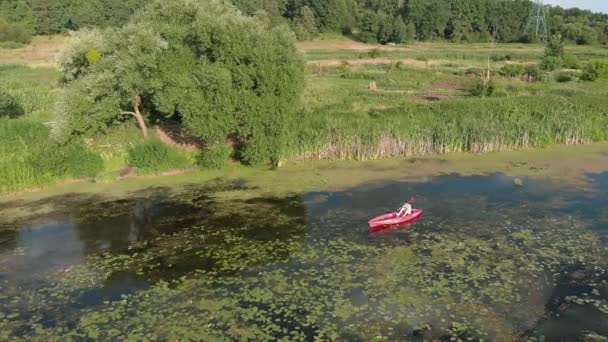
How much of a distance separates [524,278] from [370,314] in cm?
517

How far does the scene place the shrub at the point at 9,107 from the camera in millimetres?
33281

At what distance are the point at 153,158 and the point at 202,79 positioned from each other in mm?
4655

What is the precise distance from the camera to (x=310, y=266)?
1717 centimetres

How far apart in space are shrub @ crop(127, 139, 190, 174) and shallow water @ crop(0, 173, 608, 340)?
8.85ft

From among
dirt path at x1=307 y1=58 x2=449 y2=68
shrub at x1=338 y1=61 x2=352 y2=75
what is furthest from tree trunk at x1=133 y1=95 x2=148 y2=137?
dirt path at x1=307 y1=58 x2=449 y2=68

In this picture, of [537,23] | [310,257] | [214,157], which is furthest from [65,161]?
[537,23]

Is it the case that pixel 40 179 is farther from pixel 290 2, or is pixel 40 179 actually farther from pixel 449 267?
pixel 290 2

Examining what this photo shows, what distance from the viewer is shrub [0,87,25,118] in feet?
109

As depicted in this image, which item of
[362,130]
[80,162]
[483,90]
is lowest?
[80,162]

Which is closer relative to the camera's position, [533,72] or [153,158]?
[153,158]

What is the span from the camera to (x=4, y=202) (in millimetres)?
23781

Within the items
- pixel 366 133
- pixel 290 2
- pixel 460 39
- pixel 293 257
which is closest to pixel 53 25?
pixel 290 2

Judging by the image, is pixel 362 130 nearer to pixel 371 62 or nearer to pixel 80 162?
pixel 80 162

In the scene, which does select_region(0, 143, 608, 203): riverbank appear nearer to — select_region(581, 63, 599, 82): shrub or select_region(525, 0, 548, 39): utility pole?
select_region(581, 63, 599, 82): shrub
